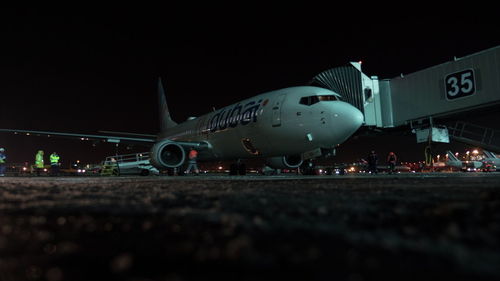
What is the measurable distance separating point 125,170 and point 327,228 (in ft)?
84.0

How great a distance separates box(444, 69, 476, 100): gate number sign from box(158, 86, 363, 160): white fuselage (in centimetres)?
793

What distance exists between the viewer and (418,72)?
19.0 meters

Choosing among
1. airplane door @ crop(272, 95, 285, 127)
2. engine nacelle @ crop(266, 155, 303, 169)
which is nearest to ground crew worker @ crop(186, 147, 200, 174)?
engine nacelle @ crop(266, 155, 303, 169)

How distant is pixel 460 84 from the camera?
1708 cm

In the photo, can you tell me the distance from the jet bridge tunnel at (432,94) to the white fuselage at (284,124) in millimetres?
7943

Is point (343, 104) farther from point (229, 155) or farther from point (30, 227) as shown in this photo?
point (30, 227)

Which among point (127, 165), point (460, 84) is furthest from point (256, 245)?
point (127, 165)

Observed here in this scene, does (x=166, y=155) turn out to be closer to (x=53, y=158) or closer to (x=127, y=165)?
(x=53, y=158)

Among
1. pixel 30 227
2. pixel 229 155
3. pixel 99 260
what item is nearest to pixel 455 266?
pixel 99 260

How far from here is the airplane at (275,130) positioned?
1159 cm

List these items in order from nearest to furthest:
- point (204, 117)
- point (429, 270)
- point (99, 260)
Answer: point (429, 270), point (99, 260), point (204, 117)

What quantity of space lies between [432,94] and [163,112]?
17742 mm

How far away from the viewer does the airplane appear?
1159cm

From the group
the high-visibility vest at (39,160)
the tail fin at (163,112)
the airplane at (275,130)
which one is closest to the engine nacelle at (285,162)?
the airplane at (275,130)
